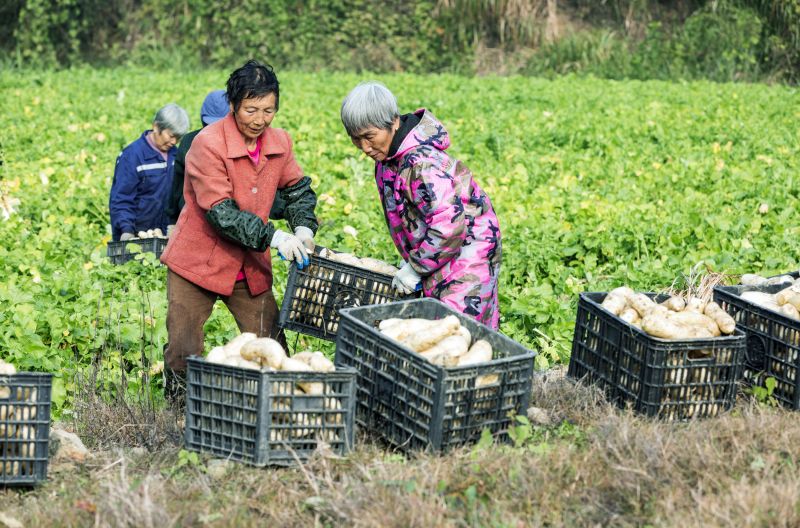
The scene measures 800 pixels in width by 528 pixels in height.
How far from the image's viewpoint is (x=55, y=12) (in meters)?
27.5

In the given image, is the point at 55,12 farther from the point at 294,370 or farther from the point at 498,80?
the point at 294,370

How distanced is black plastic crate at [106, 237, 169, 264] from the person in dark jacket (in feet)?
4.14

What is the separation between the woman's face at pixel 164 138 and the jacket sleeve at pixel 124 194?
0.20 metres

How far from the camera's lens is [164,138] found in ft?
24.0

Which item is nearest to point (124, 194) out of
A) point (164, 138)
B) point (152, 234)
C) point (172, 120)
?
point (152, 234)

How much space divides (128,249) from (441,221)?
354 centimetres

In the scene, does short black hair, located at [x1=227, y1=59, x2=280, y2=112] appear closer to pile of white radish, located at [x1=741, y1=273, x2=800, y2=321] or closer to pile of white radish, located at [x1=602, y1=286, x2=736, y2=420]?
pile of white radish, located at [x1=602, y1=286, x2=736, y2=420]

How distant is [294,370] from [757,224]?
5.44 m

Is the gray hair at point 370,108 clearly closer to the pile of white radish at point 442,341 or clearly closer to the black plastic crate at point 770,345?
the pile of white radish at point 442,341

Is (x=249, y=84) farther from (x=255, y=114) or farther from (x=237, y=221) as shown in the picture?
(x=237, y=221)

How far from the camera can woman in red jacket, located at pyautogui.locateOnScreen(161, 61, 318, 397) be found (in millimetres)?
4520

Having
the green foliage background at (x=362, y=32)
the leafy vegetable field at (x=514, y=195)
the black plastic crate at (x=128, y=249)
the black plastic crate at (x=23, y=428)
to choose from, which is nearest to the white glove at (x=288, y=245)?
the leafy vegetable field at (x=514, y=195)

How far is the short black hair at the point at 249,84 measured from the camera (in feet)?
14.6

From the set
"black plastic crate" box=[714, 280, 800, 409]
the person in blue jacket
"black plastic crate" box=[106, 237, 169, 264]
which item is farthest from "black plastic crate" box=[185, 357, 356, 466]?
the person in blue jacket
